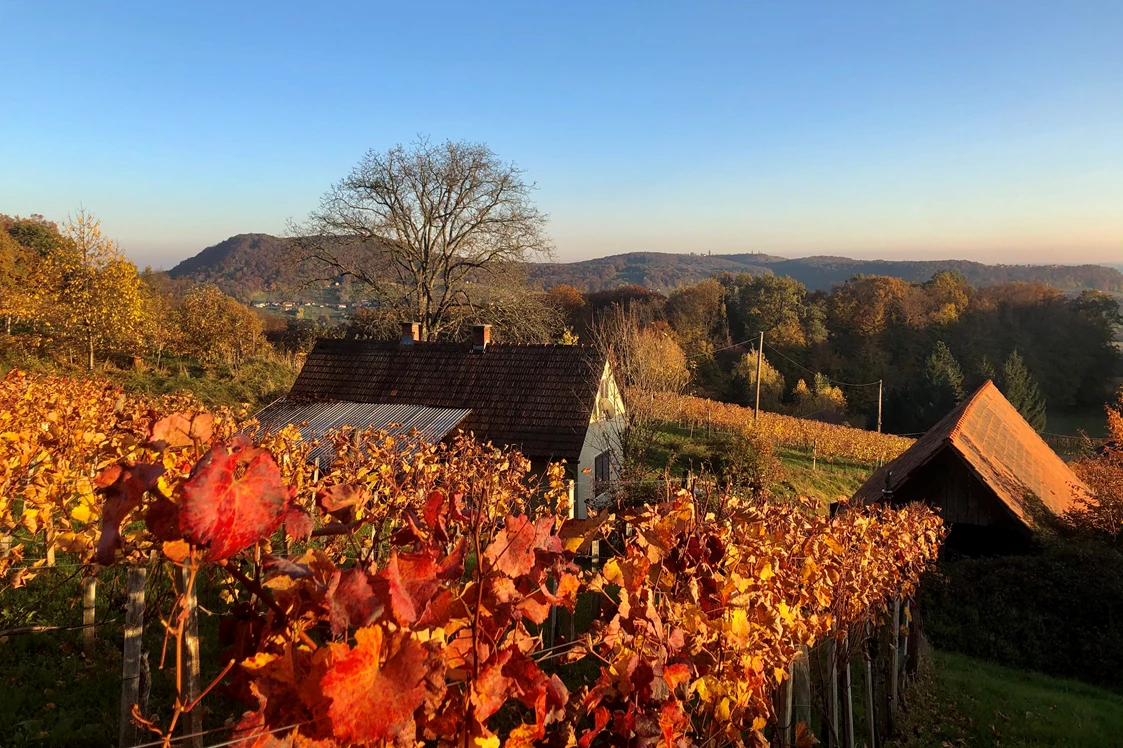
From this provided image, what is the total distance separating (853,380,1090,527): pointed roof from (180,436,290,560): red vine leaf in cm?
1245

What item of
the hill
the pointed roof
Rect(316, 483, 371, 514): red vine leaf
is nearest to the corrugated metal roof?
the pointed roof

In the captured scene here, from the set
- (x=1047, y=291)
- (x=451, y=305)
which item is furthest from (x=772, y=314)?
(x=451, y=305)

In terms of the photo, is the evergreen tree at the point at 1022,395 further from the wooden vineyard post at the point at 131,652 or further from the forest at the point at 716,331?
the wooden vineyard post at the point at 131,652

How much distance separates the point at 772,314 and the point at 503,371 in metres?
46.3

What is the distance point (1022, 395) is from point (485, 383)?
40.0 m

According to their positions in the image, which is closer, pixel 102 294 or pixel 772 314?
pixel 102 294

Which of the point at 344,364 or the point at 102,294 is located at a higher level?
the point at 102,294

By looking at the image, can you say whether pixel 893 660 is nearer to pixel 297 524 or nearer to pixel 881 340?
pixel 297 524

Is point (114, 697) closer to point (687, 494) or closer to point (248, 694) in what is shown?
point (248, 694)

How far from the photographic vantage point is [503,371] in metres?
17.5

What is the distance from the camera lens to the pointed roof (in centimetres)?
1243

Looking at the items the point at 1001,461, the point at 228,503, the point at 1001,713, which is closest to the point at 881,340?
the point at 1001,461

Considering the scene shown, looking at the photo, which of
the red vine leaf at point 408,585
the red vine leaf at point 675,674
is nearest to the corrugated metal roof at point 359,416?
the red vine leaf at point 675,674

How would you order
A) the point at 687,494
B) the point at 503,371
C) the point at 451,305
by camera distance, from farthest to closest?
1. the point at 451,305
2. the point at 503,371
3. the point at 687,494
